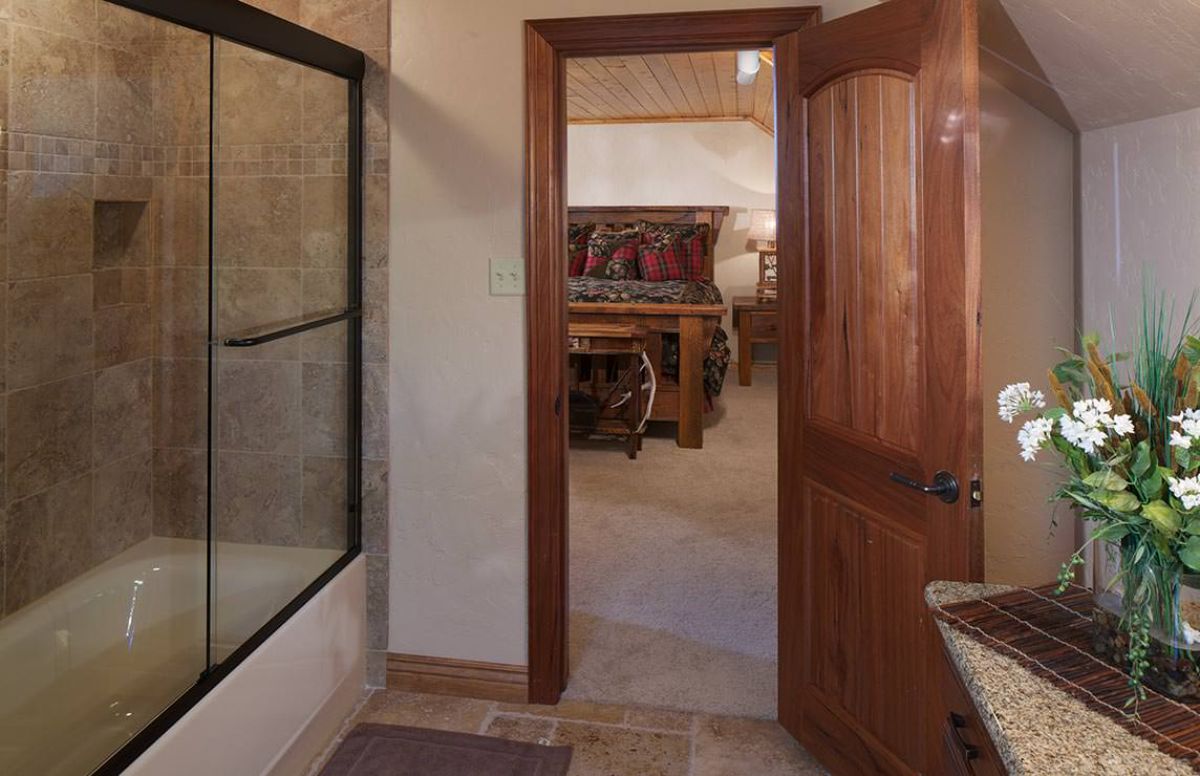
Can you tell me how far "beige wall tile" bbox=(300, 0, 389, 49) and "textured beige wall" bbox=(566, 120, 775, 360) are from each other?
21.9ft

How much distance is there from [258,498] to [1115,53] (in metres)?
2.22

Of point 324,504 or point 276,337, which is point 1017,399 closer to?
point 276,337

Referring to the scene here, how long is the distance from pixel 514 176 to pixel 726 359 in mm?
4567

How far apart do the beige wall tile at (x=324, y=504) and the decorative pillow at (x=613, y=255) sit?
17.5 feet

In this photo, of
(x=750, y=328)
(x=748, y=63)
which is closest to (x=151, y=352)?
(x=748, y=63)

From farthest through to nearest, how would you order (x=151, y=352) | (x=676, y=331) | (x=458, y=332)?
(x=676, y=331)
(x=458, y=332)
(x=151, y=352)

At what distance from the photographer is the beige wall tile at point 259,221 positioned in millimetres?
2227

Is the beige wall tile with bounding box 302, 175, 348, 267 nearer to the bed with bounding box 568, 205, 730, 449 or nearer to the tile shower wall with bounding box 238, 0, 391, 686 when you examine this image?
the tile shower wall with bounding box 238, 0, 391, 686

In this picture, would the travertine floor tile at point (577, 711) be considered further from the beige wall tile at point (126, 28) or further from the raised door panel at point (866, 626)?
the beige wall tile at point (126, 28)

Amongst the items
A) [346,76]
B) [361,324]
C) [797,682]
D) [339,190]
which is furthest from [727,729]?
[346,76]

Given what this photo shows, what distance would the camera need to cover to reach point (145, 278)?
86.5 inches

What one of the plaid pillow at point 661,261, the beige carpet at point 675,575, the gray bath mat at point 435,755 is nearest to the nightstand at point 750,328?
the plaid pillow at point 661,261

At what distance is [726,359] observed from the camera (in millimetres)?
7051

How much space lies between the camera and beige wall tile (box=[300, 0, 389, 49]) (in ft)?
8.84
